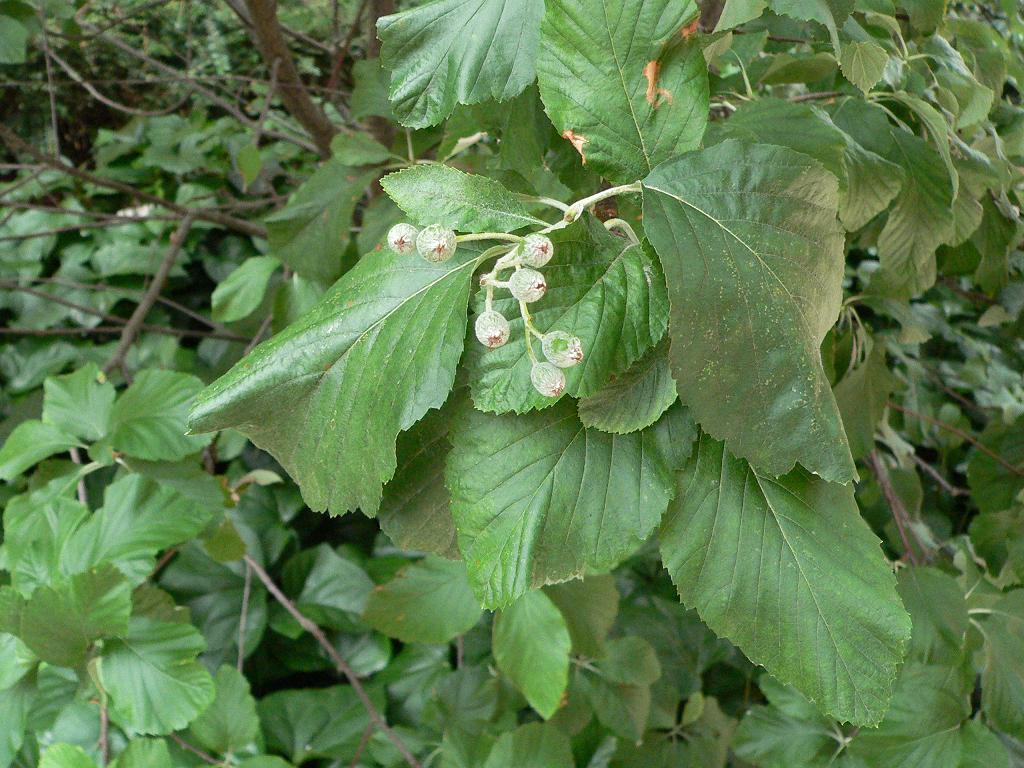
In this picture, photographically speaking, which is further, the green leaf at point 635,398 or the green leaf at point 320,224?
the green leaf at point 320,224

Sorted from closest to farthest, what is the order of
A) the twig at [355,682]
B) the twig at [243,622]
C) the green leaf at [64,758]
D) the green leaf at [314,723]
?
the green leaf at [64,758] < the twig at [355,682] < the twig at [243,622] < the green leaf at [314,723]

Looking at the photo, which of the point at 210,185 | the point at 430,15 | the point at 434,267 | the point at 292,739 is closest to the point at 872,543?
the point at 434,267

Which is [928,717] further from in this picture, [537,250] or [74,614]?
[74,614]

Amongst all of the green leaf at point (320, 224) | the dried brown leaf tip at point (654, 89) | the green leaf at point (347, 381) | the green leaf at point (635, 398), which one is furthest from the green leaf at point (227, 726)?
the dried brown leaf tip at point (654, 89)

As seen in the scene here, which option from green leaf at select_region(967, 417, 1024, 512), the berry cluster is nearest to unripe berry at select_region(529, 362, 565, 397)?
the berry cluster

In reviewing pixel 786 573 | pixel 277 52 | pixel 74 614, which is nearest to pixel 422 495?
pixel 786 573

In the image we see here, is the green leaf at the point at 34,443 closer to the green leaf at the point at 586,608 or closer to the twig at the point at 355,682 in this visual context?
the twig at the point at 355,682

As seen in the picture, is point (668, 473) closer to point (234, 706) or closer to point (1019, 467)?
point (234, 706)
